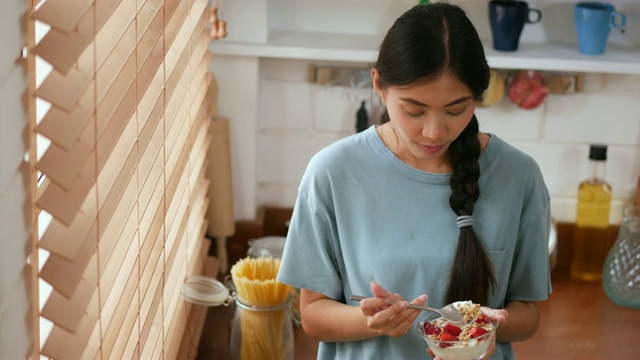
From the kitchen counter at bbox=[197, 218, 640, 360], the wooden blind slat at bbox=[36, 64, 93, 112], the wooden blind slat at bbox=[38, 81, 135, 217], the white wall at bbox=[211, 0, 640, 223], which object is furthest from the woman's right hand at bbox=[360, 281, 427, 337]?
the white wall at bbox=[211, 0, 640, 223]

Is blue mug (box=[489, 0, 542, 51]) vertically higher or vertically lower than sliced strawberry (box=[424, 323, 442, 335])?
higher

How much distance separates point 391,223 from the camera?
4.83ft

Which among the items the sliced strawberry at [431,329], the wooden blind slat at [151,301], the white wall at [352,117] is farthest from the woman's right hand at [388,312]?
the white wall at [352,117]

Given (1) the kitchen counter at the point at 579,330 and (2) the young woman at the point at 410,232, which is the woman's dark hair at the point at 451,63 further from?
(1) the kitchen counter at the point at 579,330

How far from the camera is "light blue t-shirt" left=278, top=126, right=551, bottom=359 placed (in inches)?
57.6

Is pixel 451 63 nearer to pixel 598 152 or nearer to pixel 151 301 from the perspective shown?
pixel 151 301

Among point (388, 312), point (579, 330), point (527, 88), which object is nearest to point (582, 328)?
point (579, 330)

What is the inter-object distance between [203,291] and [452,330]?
0.61 m

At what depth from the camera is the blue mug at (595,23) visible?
7.14 feet

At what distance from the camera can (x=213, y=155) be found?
2234mm

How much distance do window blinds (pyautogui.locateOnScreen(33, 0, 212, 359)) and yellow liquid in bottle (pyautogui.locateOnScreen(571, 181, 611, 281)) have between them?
1.02 m

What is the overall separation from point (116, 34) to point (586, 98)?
59.9 inches

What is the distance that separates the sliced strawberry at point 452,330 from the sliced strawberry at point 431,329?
0.01m

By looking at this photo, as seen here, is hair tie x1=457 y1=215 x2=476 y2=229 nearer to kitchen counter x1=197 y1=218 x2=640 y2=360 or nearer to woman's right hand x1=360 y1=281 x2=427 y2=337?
woman's right hand x1=360 y1=281 x2=427 y2=337
